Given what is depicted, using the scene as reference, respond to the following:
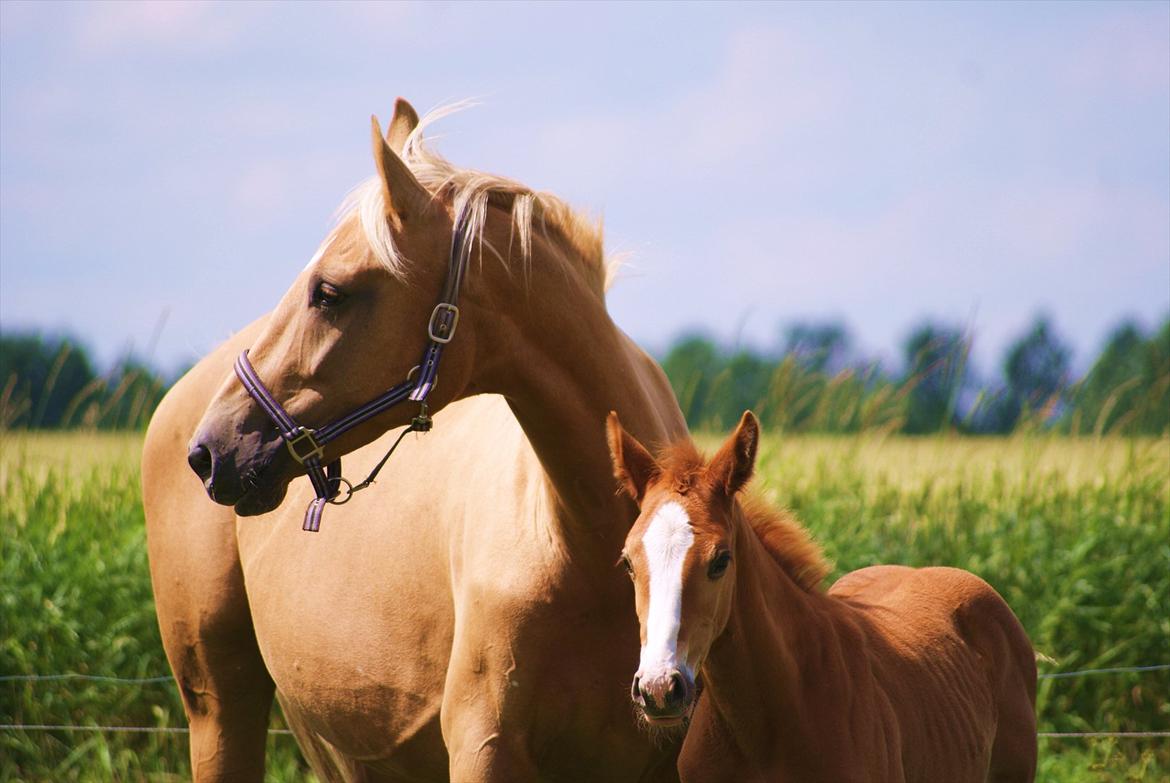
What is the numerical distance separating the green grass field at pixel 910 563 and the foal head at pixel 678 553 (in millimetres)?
3467

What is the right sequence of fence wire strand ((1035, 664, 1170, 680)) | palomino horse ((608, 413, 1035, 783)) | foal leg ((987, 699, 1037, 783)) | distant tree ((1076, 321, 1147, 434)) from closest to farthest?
1. palomino horse ((608, 413, 1035, 783))
2. foal leg ((987, 699, 1037, 783))
3. fence wire strand ((1035, 664, 1170, 680))
4. distant tree ((1076, 321, 1147, 434))

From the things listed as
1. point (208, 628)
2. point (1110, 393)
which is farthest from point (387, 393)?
point (1110, 393)

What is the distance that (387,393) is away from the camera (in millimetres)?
2814

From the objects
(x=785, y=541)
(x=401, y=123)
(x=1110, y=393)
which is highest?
(x=401, y=123)

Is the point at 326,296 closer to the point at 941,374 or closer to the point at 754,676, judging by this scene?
the point at 754,676

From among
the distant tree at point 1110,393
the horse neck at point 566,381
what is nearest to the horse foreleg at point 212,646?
the horse neck at point 566,381

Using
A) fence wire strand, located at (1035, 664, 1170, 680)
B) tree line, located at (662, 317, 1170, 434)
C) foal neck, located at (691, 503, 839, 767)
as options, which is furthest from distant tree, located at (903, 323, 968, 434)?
foal neck, located at (691, 503, 839, 767)

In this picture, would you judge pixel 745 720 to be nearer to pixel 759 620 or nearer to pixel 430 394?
pixel 759 620

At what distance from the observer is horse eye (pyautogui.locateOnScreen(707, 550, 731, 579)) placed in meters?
2.79

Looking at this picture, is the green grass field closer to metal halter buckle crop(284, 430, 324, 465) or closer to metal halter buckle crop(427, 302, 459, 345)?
metal halter buckle crop(284, 430, 324, 465)

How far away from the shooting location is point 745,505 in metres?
3.46

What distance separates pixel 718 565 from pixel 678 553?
0.13 m

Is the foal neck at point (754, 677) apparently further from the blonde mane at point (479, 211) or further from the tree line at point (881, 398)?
the tree line at point (881, 398)

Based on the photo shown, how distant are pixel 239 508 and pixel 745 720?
4.37 feet
